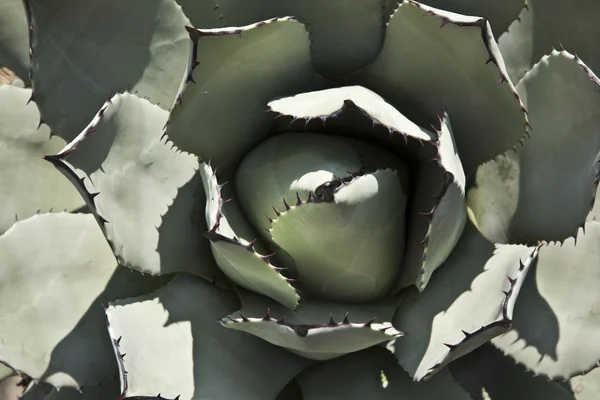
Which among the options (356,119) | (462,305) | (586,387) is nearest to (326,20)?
(356,119)

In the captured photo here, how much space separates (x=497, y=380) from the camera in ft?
3.64

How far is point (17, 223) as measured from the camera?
113 centimetres

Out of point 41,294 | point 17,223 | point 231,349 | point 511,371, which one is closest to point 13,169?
point 17,223

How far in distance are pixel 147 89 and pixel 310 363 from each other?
522 mm

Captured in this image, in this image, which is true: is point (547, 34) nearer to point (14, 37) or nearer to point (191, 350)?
point (191, 350)

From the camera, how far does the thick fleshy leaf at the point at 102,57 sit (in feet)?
3.71

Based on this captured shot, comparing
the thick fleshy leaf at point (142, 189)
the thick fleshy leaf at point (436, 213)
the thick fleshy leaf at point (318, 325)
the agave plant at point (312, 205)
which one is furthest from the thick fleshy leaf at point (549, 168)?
the thick fleshy leaf at point (142, 189)

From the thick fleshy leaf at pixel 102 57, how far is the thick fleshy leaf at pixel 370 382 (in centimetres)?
51

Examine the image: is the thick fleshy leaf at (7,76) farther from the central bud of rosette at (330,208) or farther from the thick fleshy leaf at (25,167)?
the central bud of rosette at (330,208)

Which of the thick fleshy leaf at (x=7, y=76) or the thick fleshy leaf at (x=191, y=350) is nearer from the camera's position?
the thick fleshy leaf at (x=191, y=350)

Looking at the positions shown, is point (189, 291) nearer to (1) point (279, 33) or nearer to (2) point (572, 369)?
(1) point (279, 33)

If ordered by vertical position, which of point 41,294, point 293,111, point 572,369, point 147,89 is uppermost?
point 293,111

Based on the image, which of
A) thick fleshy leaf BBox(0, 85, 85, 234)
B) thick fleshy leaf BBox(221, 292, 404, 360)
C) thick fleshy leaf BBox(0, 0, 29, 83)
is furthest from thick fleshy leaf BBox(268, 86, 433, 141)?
thick fleshy leaf BBox(0, 0, 29, 83)

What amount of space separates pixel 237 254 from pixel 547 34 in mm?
616
